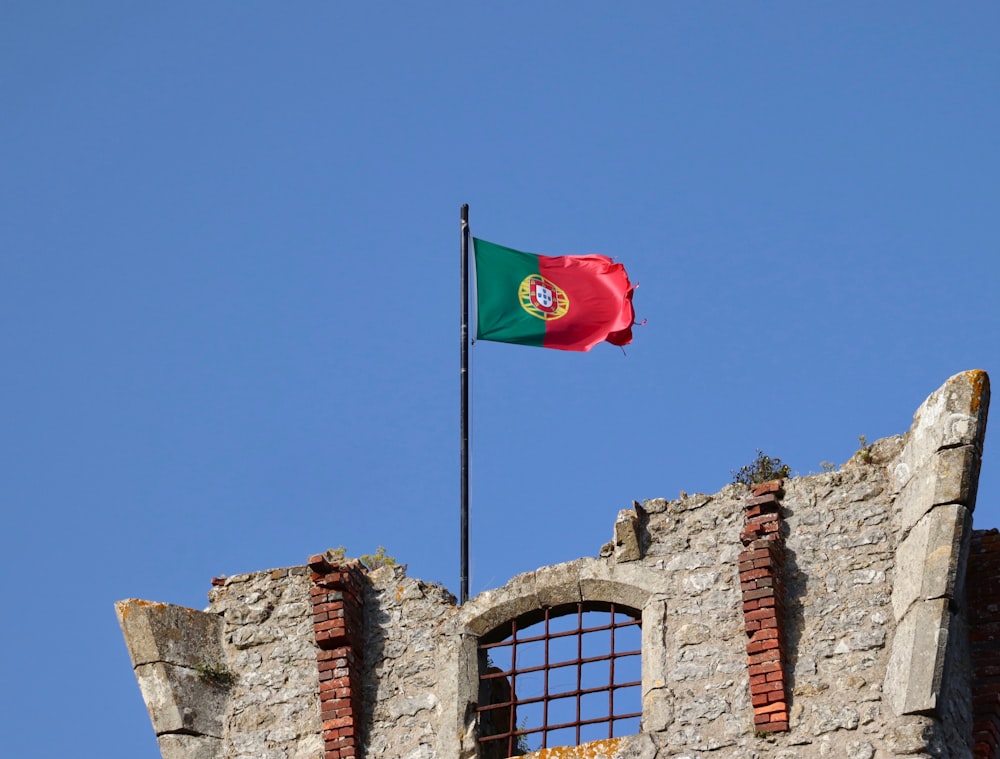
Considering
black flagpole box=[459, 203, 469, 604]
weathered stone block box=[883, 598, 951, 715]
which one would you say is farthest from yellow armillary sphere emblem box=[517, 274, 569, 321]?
weathered stone block box=[883, 598, 951, 715]

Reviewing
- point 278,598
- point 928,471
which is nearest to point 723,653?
point 928,471

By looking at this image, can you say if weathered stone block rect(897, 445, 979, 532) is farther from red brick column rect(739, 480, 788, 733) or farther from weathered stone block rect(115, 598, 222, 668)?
weathered stone block rect(115, 598, 222, 668)

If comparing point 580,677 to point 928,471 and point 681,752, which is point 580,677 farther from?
point 928,471

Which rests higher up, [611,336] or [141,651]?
[611,336]

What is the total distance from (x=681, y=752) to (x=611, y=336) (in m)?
5.59

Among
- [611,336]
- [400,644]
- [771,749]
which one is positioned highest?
[611,336]

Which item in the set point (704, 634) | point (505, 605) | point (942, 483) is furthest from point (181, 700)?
point (942, 483)

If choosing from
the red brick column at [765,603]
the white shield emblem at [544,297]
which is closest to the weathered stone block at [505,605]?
the red brick column at [765,603]

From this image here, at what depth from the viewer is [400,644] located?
1880cm

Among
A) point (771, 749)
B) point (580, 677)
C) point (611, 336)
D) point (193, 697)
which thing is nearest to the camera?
point (771, 749)

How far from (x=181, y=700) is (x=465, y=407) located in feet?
12.3

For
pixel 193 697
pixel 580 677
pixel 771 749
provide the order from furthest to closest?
pixel 193 697, pixel 580 677, pixel 771 749

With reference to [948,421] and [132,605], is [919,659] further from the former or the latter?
[132,605]

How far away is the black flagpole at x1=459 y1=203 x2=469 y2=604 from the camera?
1939cm
